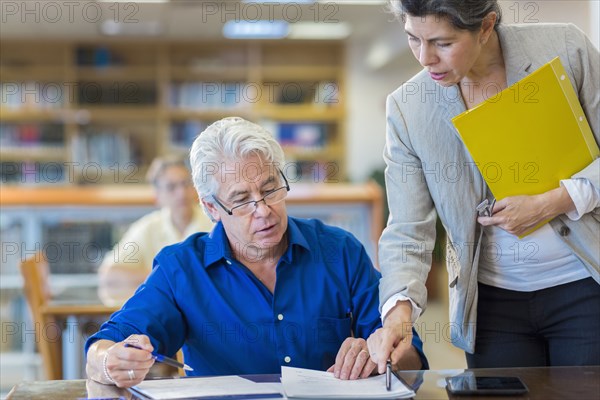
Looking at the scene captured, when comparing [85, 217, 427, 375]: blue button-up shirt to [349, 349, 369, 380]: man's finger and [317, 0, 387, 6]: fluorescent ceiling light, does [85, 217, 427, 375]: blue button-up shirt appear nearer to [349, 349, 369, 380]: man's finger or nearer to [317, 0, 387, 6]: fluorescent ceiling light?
[349, 349, 369, 380]: man's finger

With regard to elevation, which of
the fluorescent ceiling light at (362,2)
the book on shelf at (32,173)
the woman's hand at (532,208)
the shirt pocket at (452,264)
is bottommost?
the shirt pocket at (452,264)

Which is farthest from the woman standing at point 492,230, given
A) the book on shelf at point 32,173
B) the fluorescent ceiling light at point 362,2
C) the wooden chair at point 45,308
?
the book on shelf at point 32,173

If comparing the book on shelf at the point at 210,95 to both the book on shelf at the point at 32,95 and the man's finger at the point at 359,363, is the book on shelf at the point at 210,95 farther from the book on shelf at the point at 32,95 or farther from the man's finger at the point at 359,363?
the man's finger at the point at 359,363

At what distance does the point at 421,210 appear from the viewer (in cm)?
170

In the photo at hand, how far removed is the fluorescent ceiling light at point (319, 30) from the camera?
7.73m

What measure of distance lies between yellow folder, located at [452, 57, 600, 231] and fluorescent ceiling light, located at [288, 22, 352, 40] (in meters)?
6.16

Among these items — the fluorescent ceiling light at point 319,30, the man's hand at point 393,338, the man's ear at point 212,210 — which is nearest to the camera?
the man's hand at point 393,338

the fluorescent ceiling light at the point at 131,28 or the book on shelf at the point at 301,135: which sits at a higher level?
the fluorescent ceiling light at the point at 131,28

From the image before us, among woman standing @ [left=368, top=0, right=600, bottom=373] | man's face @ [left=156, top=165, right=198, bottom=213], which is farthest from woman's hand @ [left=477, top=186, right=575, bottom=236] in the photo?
man's face @ [left=156, top=165, right=198, bottom=213]

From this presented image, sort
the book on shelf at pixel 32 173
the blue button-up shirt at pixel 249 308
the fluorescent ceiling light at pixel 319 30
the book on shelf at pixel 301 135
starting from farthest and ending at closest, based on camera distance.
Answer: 1. the book on shelf at pixel 301 135
2. the book on shelf at pixel 32 173
3. the fluorescent ceiling light at pixel 319 30
4. the blue button-up shirt at pixel 249 308

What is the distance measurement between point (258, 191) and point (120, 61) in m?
7.21

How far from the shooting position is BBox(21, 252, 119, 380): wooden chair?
2.97 meters

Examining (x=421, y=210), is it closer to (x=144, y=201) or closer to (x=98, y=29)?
A: (x=144, y=201)

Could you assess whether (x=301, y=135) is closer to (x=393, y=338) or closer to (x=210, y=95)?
(x=210, y=95)
